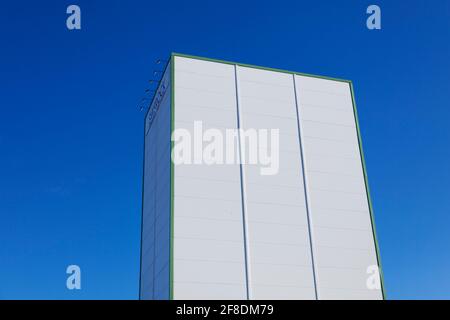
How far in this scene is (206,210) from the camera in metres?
30.0

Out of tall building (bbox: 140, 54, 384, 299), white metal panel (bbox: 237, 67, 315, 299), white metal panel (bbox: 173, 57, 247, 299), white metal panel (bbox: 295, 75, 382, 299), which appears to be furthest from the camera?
white metal panel (bbox: 295, 75, 382, 299)

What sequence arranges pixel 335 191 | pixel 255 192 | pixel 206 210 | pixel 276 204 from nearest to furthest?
pixel 206 210, pixel 255 192, pixel 276 204, pixel 335 191

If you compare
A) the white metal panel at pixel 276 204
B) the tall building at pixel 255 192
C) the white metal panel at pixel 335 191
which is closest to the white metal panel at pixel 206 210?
the tall building at pixel 255 192

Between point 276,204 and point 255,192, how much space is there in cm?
161

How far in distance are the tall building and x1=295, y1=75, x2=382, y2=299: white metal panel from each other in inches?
3.2

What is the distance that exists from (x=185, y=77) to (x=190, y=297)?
1492 cm

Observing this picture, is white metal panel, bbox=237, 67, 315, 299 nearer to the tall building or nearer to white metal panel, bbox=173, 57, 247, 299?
the tall building

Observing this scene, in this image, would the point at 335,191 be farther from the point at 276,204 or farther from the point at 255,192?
the point at 255,192

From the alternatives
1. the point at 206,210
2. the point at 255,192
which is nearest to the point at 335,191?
the point at 255,192

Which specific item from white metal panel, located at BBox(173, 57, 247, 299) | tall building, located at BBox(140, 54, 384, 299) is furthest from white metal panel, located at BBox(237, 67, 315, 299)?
white metal panel, located at BBox(173, 57, 247, 299)

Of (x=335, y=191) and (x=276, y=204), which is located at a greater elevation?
(x=335, y=191)

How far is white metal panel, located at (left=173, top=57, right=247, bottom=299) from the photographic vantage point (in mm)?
28281

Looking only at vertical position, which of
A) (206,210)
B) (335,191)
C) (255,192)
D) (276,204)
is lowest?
(206,210)
